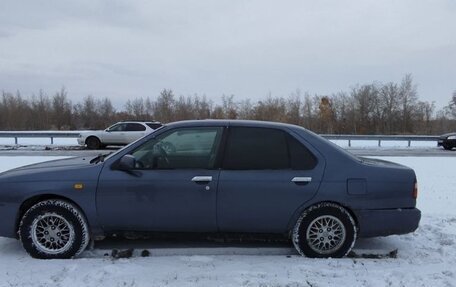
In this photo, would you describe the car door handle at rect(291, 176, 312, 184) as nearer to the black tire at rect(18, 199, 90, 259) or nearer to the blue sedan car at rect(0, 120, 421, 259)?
the blue sedan car at rect(0, 120, 421, 259)

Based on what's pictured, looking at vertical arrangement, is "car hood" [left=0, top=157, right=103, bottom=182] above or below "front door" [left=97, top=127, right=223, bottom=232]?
above

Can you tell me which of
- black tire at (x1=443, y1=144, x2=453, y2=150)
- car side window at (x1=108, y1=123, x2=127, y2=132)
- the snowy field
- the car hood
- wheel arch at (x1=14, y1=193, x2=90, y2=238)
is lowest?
the snowy field

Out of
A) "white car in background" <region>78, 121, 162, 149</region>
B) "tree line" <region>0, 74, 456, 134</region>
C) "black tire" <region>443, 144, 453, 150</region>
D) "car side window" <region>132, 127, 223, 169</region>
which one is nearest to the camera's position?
"car side window" <region>132, 127, 223, 169</region>

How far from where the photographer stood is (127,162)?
190 inches

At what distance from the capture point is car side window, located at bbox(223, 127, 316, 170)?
496 cm

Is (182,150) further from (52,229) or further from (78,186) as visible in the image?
(52,229)

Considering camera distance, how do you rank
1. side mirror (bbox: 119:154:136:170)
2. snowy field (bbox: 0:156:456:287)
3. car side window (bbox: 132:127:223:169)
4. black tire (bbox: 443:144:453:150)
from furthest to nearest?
black tire (bbox: 443:144:453:150)
car side window (bbox: 132:127:223:169)
side mirror (bbox: 119:154:136:170)
snowy field (bbox: 0:156:456:287)

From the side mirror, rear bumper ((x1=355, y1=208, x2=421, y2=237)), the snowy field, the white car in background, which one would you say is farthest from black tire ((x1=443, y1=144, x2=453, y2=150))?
the side mirror

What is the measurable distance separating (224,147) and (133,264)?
1.61 metres

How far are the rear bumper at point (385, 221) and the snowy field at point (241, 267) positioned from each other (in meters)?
0.32

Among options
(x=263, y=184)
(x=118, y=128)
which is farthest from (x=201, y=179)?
(x=118, y=128)

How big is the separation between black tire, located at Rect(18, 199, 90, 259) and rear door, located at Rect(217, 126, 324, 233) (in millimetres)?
1562

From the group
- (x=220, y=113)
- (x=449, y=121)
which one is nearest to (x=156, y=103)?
(x=220, y=113)

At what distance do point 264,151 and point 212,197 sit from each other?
0.79m
